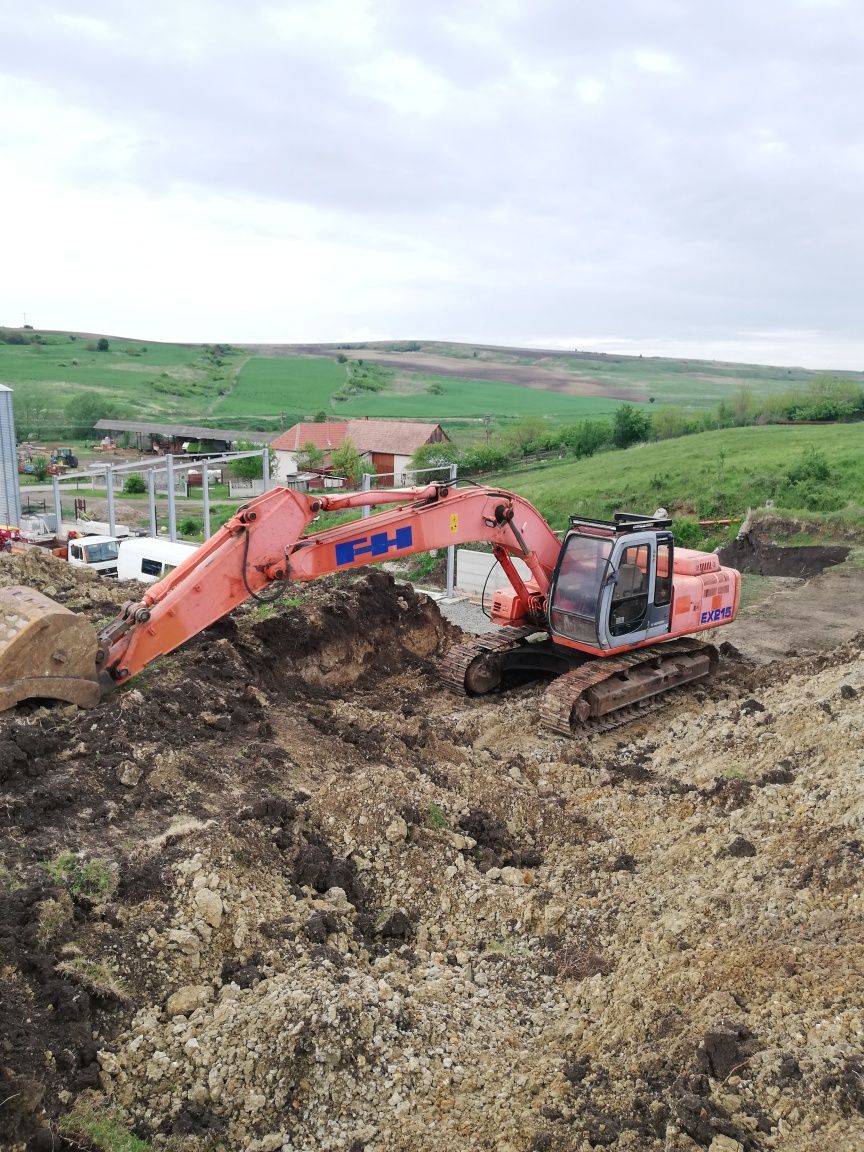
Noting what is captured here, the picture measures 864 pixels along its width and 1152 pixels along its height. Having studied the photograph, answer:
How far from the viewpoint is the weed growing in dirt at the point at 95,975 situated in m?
5.18

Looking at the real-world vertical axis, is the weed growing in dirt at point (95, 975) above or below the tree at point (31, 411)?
below

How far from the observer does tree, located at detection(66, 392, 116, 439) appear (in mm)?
79500

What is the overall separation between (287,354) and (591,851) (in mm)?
162930

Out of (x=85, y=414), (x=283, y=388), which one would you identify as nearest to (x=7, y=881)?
Answer: (x=85, y=414)

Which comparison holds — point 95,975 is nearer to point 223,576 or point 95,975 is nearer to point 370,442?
point 223,576

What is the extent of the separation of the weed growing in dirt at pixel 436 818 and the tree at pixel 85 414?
78495 millimetres

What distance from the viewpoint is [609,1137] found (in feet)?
→ 14.6

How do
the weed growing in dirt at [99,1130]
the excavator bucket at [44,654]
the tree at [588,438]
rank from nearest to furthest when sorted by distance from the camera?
the weed growing in dirt at [99,1130]
the excavator bucket at [44,654]
the tree at [588,438]

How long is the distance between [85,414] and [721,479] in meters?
67.9

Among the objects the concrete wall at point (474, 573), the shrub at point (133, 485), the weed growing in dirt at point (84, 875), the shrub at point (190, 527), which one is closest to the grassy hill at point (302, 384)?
the shrub at point (133, 485)

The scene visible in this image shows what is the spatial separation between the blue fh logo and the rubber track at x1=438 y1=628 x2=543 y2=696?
209 centimetres

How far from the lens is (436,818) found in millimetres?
7758

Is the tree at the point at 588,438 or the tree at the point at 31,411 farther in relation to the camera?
the tree at the point at 31,411

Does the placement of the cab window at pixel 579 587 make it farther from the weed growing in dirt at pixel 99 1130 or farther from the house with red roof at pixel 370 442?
the house with red roof at pixel 370 442
